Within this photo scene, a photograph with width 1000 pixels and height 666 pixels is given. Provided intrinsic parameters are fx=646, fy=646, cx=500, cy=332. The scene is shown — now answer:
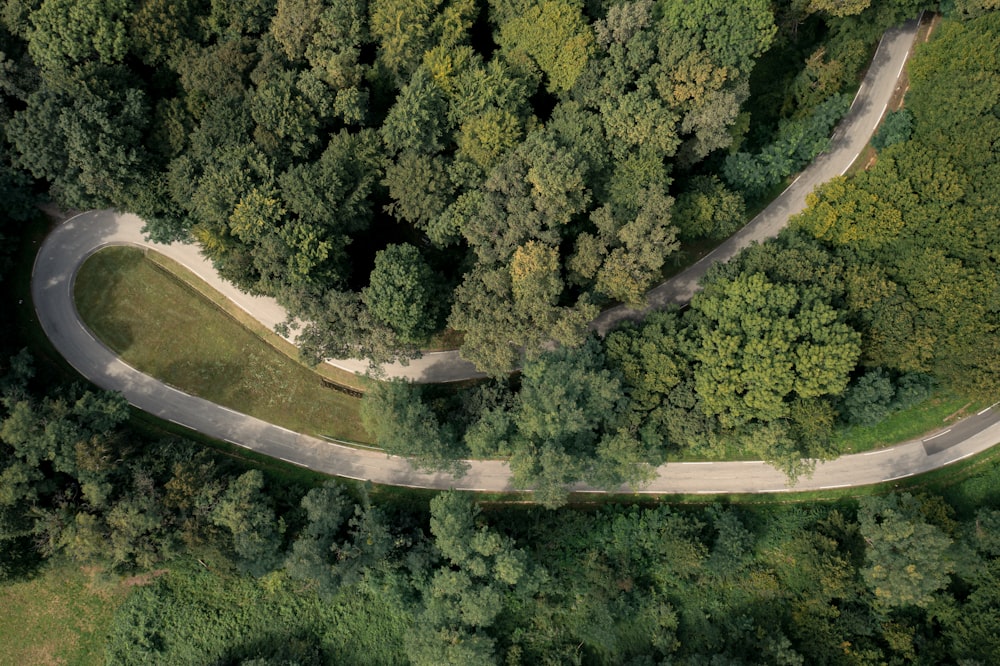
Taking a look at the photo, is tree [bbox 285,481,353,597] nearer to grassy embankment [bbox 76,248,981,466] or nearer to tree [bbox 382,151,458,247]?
grassy embankment [bbox 76,248,981,466]

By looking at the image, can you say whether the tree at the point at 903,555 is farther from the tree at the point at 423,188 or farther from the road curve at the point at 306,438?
the tree at the point at 423,188

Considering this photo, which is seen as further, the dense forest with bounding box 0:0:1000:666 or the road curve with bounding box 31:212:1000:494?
the road curve with bounding box 31:212:1000:494

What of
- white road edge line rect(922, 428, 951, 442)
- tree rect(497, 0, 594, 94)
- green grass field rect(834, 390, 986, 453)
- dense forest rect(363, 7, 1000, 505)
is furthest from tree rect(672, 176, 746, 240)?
white road edge line rect(922, 428, 951, 442)

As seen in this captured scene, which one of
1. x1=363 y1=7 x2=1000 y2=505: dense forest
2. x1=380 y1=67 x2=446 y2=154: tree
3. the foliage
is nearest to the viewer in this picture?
x1=363 y1=7 x2=1000 y2=505: dense forest

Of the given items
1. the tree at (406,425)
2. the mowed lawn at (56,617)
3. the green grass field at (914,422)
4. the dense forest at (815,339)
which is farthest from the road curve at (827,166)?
the mowed lawn at (56,617)

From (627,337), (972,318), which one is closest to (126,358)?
(627,337)

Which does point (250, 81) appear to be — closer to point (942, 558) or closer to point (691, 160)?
point (691, 160)
